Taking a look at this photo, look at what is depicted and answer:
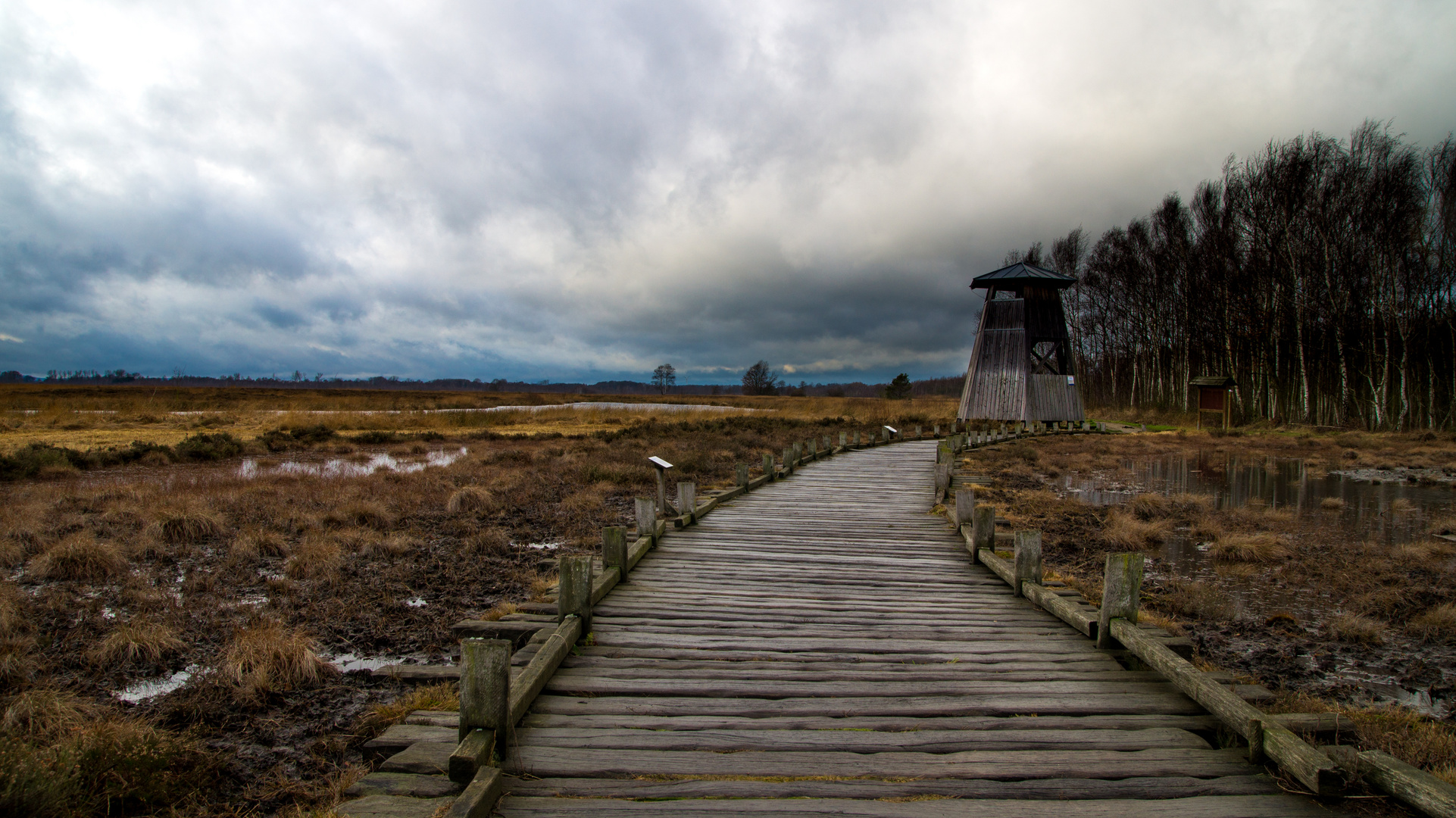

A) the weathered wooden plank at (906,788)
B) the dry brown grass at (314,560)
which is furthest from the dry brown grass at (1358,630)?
the dry brown grass at (314,560)

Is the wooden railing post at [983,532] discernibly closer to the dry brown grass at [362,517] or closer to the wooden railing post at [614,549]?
the wooden railing post at [614,549]

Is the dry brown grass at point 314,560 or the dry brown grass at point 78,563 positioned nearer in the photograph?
the dry brown grass at point 78,563

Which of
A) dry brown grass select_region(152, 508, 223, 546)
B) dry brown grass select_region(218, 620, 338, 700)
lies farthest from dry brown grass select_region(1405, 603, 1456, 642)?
dry brown grass select_region(152, 508, 223, 546)

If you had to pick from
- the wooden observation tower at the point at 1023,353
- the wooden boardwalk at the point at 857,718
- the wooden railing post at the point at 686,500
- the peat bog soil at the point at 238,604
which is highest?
the wooden observation tower at the point at 1023,353

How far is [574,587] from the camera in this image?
514 centimetres

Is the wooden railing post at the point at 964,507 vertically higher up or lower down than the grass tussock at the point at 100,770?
higher up

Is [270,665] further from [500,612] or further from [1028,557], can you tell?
[1028,557]

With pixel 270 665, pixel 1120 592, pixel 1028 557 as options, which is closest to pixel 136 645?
pixel 270 665

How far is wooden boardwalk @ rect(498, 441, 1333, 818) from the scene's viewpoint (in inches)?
126

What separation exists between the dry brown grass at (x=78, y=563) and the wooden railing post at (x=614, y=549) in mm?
7231

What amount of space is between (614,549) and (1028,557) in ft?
13.8

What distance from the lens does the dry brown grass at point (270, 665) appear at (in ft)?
18.3

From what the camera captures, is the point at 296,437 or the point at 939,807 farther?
the point at 296,437

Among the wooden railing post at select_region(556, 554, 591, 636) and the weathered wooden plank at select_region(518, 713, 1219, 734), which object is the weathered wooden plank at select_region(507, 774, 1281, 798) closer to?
the weathered wooden plank at select_region(518, 713, 1219, 734)
